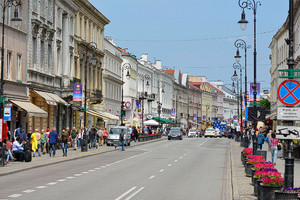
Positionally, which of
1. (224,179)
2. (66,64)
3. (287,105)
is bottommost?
(224,179)

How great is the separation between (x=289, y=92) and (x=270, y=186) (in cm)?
205

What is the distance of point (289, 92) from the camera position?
547 inches

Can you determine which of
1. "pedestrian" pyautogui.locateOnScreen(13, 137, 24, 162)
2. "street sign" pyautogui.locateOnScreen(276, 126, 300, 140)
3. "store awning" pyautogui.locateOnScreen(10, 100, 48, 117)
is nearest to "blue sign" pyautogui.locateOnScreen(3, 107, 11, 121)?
"pedestrian" pyautogui.locateOnScreen(13, 137, 24, 162)

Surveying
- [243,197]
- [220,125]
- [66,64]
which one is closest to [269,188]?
[243,197]

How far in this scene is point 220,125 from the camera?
124 metres

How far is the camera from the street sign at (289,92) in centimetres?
1383

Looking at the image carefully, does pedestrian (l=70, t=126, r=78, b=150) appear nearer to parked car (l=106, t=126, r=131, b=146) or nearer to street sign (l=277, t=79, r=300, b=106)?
parked car (l=106, t=126, r=131, b=146)

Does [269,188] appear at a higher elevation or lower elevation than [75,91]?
lower

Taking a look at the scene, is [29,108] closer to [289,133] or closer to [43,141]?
[43,141]

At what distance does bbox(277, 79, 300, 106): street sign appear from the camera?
13828 millimetres

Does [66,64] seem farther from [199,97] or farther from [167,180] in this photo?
[199,97]

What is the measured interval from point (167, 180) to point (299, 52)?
3770 centimetres

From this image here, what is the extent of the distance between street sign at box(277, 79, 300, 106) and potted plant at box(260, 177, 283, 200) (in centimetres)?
162

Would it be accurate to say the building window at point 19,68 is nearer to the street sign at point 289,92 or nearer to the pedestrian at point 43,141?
the pedestrian at point 43,141
